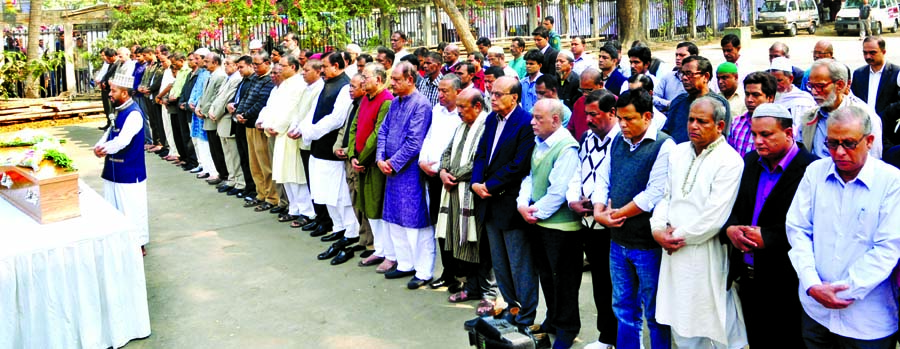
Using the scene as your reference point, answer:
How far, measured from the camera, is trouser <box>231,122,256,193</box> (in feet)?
34.2

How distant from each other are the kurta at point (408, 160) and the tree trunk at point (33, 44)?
15795mm

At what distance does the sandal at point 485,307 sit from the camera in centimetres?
641

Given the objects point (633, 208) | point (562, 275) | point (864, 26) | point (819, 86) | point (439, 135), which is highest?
point (864, 26)

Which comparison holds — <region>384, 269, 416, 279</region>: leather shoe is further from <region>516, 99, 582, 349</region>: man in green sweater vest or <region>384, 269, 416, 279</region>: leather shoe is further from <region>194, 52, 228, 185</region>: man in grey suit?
<region>194, 52, 228, 185</region>: man in grey suit

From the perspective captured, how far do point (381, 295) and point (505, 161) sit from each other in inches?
71.9

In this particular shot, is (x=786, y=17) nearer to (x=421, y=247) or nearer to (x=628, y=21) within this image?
(x=628, y=21)

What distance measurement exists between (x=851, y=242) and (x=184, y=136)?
34.2 ft

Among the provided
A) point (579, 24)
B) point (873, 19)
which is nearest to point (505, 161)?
point (579, 24)

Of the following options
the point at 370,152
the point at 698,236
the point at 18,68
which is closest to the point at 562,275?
the point at 698,236

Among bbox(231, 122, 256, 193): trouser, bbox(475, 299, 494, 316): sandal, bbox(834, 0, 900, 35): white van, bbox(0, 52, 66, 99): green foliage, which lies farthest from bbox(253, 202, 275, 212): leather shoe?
bbox(834, 0, 900, 35): white van

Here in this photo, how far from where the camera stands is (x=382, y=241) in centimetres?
776

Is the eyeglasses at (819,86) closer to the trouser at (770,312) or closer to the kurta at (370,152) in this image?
the trouser at (770,312)

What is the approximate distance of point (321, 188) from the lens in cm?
840

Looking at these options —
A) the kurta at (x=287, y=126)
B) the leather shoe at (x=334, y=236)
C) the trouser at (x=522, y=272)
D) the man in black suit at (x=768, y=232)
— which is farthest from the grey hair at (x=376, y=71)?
the man in black suit at (x=768, y=232)
